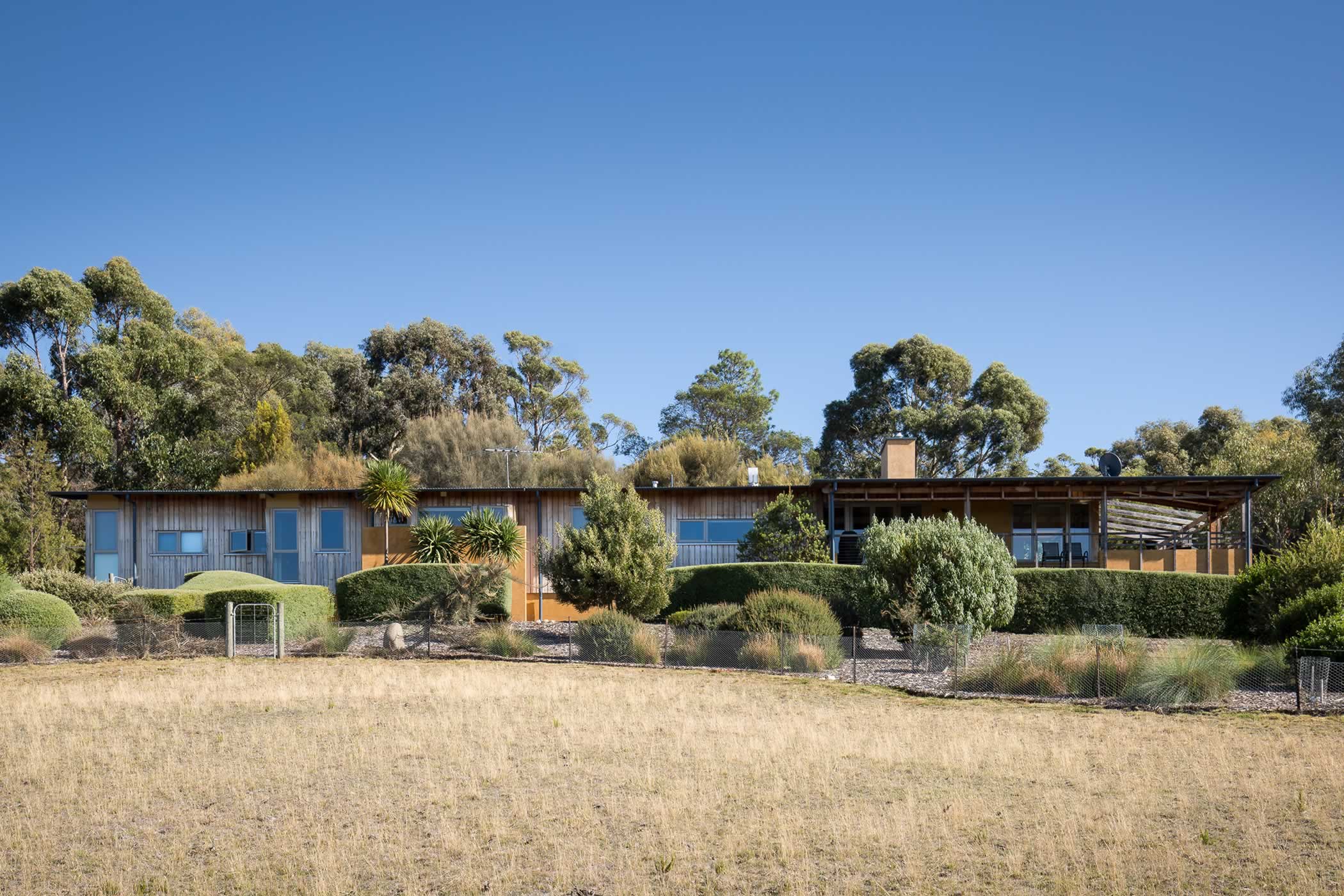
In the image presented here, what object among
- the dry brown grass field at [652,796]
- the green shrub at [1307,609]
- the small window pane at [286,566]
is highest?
the small window pane at [286,566]

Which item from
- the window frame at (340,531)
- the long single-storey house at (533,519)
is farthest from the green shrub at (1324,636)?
the window frame at (340,531)

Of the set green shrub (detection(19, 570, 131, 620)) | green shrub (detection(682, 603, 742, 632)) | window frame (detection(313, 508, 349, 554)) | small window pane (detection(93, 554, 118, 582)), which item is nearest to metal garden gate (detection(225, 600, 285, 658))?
green shrub (detection(19, 570, 131, 620))

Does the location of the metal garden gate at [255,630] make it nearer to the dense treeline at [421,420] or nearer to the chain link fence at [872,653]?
the chain link fence at [872,653]

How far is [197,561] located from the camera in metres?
33.5

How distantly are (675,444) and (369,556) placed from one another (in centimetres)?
2234

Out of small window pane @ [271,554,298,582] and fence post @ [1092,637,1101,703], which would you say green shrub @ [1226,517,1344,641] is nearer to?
fence post @ [1092,637,1101,703]

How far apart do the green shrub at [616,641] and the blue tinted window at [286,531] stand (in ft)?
44.9

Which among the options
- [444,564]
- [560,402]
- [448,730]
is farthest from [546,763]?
[560,402]

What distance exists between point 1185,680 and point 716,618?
951cm

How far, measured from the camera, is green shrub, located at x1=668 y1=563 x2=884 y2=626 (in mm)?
26239

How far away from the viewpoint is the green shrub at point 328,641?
77.5ft

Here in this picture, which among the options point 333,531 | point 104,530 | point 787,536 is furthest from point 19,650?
point 787,536

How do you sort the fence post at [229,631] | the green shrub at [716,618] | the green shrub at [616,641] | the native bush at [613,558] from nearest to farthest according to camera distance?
the green shrub at [616,641]
the green shrub at [716,618]
the fence post at [229,631]
the native bush at [613,558]

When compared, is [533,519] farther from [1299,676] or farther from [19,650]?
[1299,676]
